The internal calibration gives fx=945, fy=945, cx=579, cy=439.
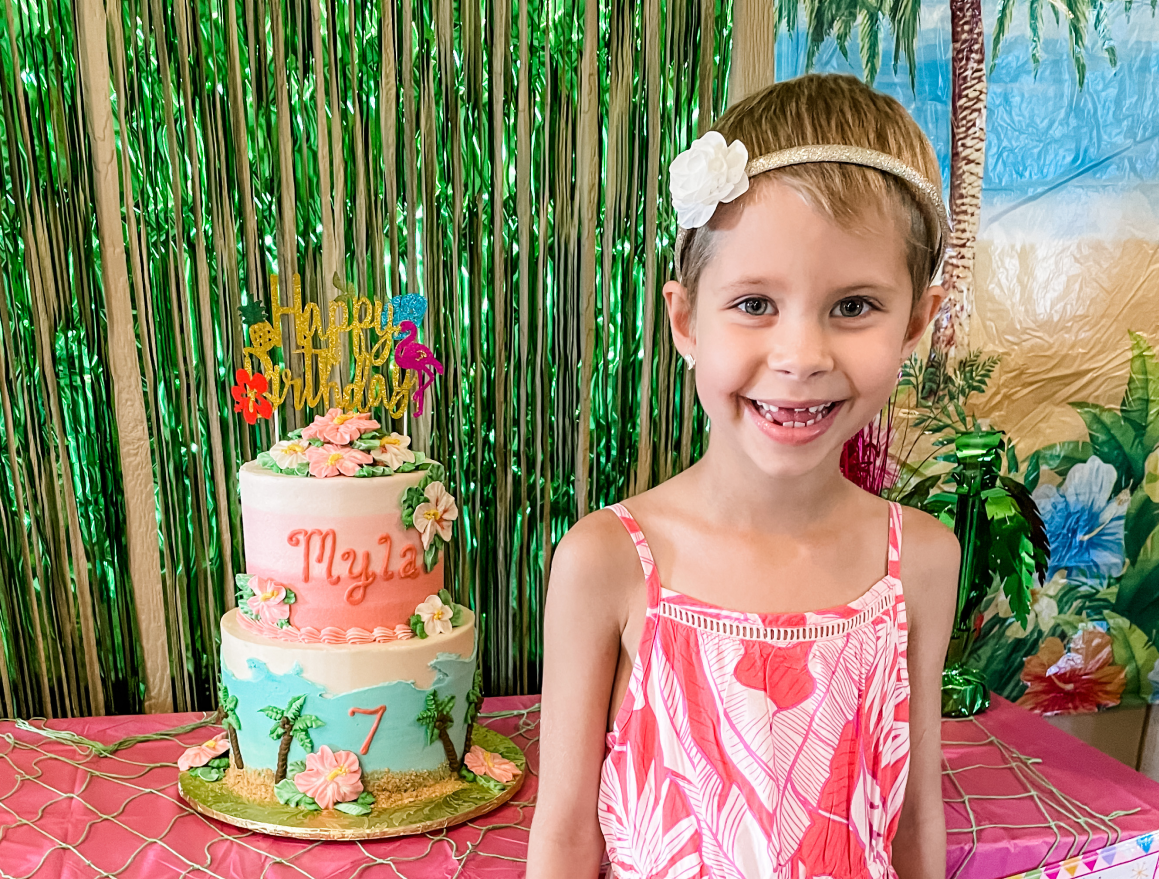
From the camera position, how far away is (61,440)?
153 cm

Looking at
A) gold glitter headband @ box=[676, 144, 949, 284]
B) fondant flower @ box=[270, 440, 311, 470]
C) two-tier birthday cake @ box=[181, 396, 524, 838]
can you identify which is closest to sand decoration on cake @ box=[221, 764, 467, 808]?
two-tier birthday cake @ box=[181, 396, 524, 838]

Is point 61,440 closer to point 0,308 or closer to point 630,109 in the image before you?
point 0,308

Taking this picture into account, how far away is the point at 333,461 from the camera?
4.18 feet

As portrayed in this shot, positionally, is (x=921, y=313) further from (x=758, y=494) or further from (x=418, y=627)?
(x=418, y=627)

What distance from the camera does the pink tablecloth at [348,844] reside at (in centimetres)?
118

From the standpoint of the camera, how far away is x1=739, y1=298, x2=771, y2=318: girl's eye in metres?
0.86

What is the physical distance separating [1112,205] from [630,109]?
0.95 m

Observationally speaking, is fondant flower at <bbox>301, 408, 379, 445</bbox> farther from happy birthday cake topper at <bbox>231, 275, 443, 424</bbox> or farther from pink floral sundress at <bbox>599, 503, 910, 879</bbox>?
pink floral sundress at <bbox>599, 503, 910, 879</bbox>

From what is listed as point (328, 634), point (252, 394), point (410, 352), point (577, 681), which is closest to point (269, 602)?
point (328, 634)

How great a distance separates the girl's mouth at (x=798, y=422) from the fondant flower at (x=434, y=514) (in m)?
0.59

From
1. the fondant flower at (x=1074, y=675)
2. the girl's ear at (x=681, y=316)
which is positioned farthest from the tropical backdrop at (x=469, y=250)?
the girl's ear at (x=681, y=316)

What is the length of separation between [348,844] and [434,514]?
444 mm

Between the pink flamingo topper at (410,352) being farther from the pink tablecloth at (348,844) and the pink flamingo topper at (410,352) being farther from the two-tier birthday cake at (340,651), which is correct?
the pink tablecloth at (348,844)

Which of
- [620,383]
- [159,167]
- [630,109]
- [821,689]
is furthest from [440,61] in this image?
[821,689]
